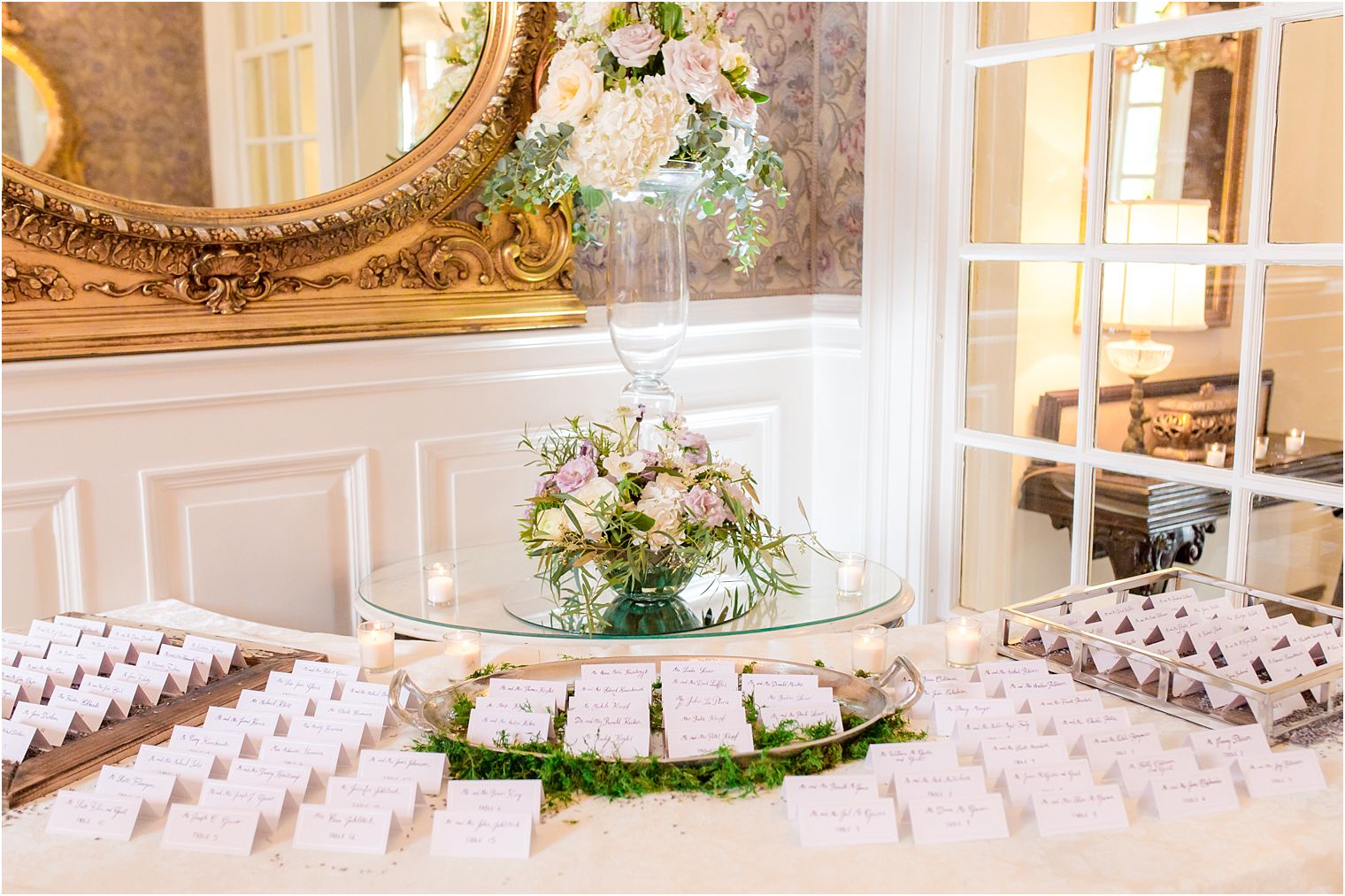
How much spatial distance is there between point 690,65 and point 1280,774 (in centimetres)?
125

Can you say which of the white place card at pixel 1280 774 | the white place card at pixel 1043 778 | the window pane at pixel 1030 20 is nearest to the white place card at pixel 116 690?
the white place card at pixel 1043 778

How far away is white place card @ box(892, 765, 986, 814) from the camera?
112 cm

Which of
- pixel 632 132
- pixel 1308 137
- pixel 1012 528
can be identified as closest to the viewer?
pixel 632 132

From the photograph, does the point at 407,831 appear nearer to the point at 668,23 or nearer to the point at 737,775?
the point at 737,775

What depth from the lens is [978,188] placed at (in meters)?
2.48

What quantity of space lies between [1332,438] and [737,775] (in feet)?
4.44

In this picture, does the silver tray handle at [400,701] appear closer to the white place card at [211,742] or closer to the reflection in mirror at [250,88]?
the white place card at [211,742]

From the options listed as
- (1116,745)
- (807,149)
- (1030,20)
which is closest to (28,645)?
(1116,745)

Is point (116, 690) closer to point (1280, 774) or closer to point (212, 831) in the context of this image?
point (212, 831)

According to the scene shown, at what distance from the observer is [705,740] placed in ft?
4.05

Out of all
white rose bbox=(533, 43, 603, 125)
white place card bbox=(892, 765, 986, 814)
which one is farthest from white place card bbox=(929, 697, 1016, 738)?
white rose bbox=(533, 43, 603, 125)

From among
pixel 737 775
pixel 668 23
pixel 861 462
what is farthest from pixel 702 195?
pixel 737 775

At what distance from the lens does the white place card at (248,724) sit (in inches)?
49.5

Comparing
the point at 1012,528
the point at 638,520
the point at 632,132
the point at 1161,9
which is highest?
the point at 1161,9
